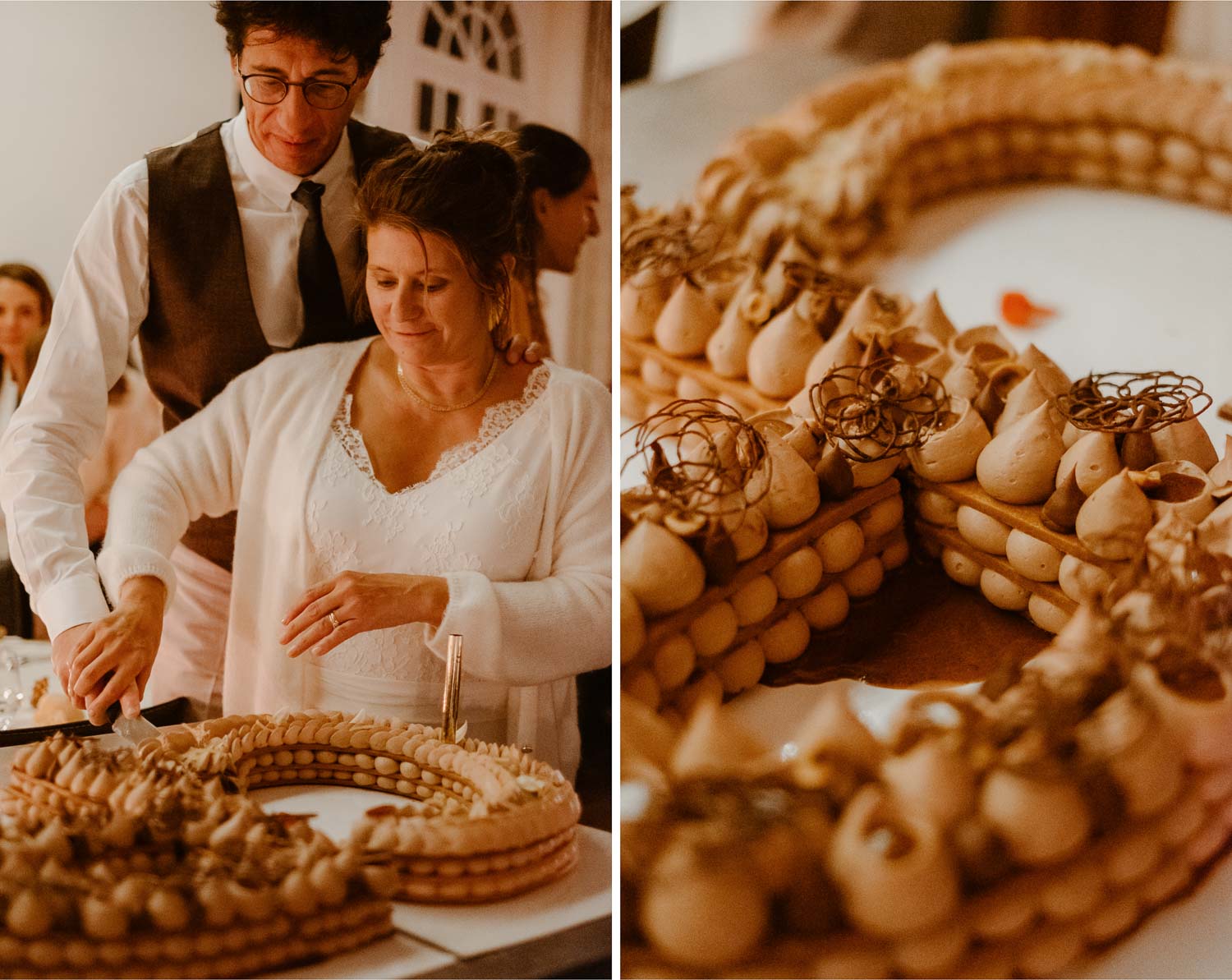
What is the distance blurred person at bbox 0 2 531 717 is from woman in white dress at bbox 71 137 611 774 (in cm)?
3

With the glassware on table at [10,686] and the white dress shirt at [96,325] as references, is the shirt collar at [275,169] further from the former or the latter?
the glassware on table at [10,686]

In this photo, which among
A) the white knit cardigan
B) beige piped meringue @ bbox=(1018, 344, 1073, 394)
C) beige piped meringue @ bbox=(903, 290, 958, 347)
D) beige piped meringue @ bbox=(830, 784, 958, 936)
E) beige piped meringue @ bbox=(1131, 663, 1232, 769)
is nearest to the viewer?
beige piped meringue @ bbox=(830, 784, 958, 936)

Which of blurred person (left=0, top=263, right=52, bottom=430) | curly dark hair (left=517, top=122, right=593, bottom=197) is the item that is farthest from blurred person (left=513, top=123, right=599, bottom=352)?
blurred person (left=0, top=263, right=52, bottom=430)

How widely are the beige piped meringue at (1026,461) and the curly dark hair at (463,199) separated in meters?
0.60

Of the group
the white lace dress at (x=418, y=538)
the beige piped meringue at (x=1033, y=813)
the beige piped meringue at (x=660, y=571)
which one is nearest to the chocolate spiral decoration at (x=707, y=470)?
the beige piped meringue at (x=660, y=571)

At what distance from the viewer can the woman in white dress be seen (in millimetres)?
1245

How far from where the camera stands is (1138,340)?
4.90 ft

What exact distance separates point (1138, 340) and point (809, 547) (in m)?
0.64

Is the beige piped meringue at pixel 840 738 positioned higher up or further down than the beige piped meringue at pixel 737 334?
further down

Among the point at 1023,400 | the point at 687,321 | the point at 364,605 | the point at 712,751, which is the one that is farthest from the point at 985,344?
the point at 364,605

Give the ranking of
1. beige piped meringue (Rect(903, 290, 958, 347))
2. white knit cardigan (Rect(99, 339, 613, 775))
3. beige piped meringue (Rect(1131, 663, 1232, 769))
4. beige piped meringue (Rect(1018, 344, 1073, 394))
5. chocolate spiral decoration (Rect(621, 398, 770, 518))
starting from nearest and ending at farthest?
1. beige piped meringue (Rect(1131, 663, 1232, 769))
2. chocolate spiral decoration (Rect(621, 398, 770, 518))
3. white knit cardigan (Rect(99, 339, 613, 775))
4. beige piped meringue (Rect(1018, 344, 1073, 394))
5. beige piped meringue (Rect(903, 290, 958, 347))

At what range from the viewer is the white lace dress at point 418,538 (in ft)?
4.09

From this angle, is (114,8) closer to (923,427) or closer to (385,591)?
(385,591)

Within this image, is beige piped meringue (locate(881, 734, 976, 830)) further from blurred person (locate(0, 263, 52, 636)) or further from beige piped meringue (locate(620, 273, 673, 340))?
blurred person (locate(0, 263, 52, 636))
